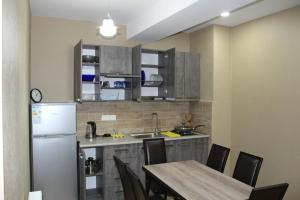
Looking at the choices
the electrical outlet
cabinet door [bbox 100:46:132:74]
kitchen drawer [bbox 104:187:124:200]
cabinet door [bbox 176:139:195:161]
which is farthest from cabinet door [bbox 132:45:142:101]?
kitchen drawer [bbox 104:187:124:200]

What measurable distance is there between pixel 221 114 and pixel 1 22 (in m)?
4.07

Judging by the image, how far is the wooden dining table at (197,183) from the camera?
7.37 ft

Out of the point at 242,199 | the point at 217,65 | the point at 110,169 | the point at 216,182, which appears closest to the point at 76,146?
the point at 110,169

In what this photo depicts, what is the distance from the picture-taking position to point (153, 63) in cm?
470

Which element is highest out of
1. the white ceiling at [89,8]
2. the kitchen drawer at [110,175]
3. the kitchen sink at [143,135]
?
the white ceiling at [89,8]

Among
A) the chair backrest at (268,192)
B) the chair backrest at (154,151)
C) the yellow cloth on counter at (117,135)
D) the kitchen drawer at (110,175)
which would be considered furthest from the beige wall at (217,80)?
the chair backrest at (268,192)

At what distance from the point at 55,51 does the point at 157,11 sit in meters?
1.77

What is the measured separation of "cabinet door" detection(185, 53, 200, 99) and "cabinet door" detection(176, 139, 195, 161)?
2.62ft

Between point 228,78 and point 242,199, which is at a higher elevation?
point 228,78

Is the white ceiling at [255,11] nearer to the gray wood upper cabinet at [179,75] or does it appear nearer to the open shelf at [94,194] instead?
the gray wood upper cabinet at [179,75]

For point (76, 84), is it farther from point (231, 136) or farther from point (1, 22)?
point (1, 22)

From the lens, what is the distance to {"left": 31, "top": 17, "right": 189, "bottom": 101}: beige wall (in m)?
3.92

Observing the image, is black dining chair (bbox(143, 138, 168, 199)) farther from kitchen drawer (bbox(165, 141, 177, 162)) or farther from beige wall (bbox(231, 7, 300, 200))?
beige wall (bbox(231, 7, 300, 200))

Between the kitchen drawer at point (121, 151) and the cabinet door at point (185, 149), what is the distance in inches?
29.9
